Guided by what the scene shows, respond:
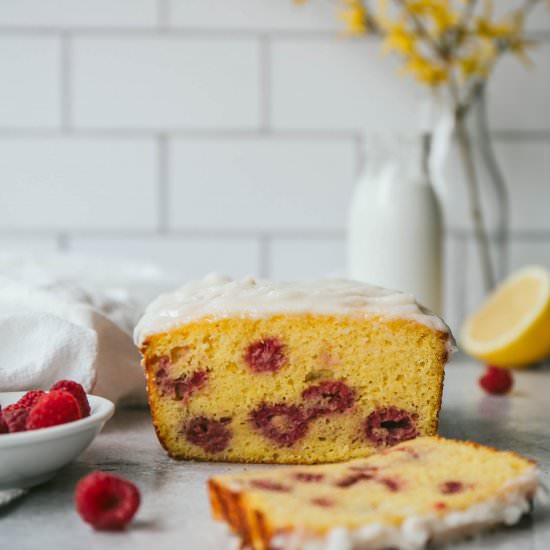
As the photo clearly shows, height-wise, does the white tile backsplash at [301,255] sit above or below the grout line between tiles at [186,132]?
below

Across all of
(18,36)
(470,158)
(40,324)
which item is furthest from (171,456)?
(18,36)

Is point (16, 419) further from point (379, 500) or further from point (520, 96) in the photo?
point (520, 96)

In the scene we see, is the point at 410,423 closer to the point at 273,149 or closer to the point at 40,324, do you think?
the point at 40,324

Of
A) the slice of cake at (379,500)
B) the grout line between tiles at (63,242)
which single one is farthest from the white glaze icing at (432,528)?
the grout line between tiles at (63,242)

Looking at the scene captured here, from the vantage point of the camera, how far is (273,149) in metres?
2.78

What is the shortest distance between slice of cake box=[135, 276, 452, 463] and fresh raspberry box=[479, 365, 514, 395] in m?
0.53

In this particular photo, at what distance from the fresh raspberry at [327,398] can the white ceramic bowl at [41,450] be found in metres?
0.30

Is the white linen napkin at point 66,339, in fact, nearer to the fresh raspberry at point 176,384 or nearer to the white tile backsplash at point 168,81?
the fresh raspberry at point 176,384

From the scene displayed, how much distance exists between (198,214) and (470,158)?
0.93 meters

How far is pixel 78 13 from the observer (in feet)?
8.96

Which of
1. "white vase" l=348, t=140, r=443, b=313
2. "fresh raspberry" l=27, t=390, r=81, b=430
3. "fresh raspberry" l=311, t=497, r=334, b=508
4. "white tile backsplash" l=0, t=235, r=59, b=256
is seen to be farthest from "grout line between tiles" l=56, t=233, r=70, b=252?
"fresh raspberry" l=311, t=497, r=334, b=508

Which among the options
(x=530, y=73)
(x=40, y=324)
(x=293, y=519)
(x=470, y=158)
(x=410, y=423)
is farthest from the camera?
(x=530, y=73)

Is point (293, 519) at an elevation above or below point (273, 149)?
below

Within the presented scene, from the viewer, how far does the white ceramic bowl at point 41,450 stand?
0.95 m
